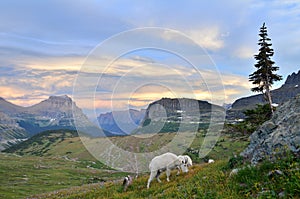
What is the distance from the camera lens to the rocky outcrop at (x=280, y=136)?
35.1 ft

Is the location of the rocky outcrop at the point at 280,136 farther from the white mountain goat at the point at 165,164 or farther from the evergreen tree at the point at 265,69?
the evergreen tree at the point at 265,69

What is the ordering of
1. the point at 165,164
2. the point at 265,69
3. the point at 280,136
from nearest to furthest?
the point at 280,136, the point at 165,164, the point at 265,69

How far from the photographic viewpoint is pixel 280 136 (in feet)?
37.7

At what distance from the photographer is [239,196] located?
9008 mm

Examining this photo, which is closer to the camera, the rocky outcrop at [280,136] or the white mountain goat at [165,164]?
the rocky outcrop at [280,136]

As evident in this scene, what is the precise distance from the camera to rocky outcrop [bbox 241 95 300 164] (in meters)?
10.7

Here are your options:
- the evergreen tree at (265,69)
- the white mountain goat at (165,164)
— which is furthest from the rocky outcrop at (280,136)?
the evergreen tree at (265,69)

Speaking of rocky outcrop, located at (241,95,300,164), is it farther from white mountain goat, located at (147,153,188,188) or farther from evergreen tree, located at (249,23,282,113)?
evergreen tree, located at (249,23,282,113)

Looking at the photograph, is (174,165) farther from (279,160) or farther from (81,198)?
(279,160)

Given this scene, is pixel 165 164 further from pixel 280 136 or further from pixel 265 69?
pixel 265 69

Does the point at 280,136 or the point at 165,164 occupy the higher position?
the point at 280,136

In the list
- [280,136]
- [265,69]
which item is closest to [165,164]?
[280,136]

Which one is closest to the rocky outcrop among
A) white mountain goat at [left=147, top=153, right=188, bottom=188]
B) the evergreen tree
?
white mountain goat at [left=147, top=153, right=188, bottom=188]

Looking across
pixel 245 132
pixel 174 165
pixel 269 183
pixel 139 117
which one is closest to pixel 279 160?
pixel 269 183
